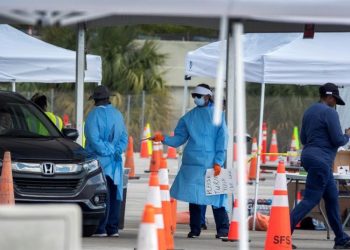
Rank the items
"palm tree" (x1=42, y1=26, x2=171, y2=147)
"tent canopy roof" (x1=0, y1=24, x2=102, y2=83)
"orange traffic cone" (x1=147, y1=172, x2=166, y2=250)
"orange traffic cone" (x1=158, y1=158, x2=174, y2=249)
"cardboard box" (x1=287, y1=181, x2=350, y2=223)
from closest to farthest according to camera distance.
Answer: "orange traffic cone" (x1=147, y1=172, x2=166, y2=250) < "orange traffic cone" (x1=158, y1=158, x2=174, y2=249) < "cardboard box" (x1=287, y1=181, x2=350, y2=223) < "tent canopy roof" (x1=0, y1=24, x2=102, y2=83) < "palm tree" (x1=42, y1=26, x2=171, y2=147)

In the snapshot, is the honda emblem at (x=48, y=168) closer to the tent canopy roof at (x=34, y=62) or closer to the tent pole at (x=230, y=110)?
the tent pole at (x=230, y=110)

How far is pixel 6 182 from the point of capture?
40.0 feet

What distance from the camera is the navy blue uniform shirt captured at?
1301 centimetres

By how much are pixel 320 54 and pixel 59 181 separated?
4381mm

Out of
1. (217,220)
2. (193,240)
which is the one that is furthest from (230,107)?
(193,240)

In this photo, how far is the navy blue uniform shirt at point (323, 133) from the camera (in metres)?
13.0

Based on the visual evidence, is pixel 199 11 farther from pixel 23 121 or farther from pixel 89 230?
pixel 23 121

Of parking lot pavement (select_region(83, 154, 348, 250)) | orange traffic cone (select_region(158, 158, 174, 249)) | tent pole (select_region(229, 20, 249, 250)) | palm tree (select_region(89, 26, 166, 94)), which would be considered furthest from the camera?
palm tree (select_region(89, 26, 166, 94))

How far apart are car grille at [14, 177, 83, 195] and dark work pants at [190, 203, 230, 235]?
5.37 feet

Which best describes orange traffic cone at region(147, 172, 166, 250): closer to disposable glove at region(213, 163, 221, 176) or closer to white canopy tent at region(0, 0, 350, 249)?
white canopy tent at region(0, 0, 350, 249)

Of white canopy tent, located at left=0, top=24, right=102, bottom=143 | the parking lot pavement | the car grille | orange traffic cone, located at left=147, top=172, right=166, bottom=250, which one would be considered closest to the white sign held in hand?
the parking lot pavement

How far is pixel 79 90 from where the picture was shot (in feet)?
50.4

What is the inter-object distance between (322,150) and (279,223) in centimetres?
121

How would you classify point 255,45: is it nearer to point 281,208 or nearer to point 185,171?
point 185,171
